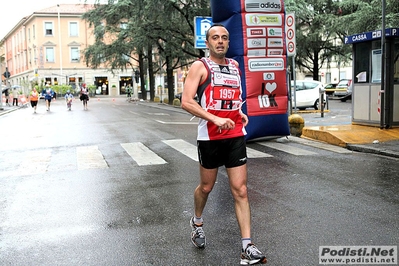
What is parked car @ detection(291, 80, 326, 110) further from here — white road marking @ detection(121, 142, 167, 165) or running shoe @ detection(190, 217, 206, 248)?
running shoe @ detection(190, 217, 206, 248)

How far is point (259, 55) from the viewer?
11.1 metres

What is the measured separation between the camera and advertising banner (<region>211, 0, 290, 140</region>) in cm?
1084

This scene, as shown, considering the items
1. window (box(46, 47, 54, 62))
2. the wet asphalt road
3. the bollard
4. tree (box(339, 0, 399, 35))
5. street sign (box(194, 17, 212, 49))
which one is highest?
window (box(46, 47, 54, 62))

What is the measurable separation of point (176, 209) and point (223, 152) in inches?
71.4

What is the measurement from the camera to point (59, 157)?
9984mm

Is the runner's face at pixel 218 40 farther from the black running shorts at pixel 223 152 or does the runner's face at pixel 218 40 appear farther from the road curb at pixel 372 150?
the road curb at pixel 372 150

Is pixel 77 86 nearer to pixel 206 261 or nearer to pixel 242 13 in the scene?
pixel 242 13

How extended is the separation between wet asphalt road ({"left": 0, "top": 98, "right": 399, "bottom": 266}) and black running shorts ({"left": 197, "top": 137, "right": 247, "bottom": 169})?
0.81 m

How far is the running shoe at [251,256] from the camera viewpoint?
372cm

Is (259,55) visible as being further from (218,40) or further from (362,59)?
(218,40)

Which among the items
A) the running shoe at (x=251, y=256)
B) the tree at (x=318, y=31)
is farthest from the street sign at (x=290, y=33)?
the tree at (x=318, y=31)

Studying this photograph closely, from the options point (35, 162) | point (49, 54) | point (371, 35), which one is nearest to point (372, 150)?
point (371, 35)

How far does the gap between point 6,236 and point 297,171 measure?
4877 millimetres

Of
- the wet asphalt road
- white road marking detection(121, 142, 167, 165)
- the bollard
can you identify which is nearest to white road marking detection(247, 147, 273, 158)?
the wet asphalt road
